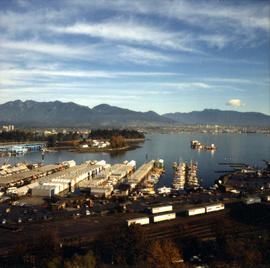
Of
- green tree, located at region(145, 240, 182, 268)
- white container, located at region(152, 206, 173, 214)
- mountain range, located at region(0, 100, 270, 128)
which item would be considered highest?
mountain range, located at region(0, 100, 270, 128)

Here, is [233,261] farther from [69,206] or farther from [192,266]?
[69,206]

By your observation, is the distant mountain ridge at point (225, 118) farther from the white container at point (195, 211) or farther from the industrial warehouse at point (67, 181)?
the white container at point (195, 211)

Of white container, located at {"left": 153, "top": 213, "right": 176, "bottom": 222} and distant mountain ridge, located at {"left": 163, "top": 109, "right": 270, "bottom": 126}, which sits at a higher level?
distant mountain ridge, located at {"left": 163, "top": 109, "right": 270, "bottom": 126}

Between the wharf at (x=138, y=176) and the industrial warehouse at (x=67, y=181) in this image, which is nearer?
the industrial warehouse at (x=67, y=181)

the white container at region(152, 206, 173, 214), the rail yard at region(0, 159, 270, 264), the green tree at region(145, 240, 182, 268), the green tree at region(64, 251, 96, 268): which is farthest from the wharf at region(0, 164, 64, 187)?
the green tree at region(145, 240, 182, 268)

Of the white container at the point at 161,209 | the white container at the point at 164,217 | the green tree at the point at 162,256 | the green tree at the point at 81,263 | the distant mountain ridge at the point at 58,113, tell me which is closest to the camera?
the green tree at the point at 81,263

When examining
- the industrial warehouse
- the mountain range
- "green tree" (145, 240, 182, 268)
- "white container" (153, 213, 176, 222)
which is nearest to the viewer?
"green tree" (145, 240, 182, 268)

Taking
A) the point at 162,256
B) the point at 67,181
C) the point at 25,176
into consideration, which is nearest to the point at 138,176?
the point at 67,181

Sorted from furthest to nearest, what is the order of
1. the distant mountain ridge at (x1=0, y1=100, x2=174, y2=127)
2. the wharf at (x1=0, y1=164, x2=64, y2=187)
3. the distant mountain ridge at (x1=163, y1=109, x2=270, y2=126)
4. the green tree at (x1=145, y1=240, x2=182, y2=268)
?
the distant mountain ridge at (x1=163, y1=109, x2=270, y2=126) < the distant mountain ridge at (x1=0, y1=100, x2=174, y2=127) < the wharf at (x1=0, y1=164, x2=64, y2=187) < the green tree at (x1=145, y1=240, x2=182, y2=268)

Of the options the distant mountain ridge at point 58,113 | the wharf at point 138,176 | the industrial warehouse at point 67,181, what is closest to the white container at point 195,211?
the industrial warehouse at point 67,181

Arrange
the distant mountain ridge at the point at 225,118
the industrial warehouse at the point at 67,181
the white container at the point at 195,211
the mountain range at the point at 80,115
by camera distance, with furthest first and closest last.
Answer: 1. the distant mountain ridge at the point at 225,118
2. the mountain range at the point at 80,115
3. the industrial warehouse at the point at 67,181
4. the white container at the point at 195,211

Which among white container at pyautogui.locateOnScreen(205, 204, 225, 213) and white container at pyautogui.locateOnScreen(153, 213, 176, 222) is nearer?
white container at pyautogui.locateOnScreen(153, 213, 176, 222)

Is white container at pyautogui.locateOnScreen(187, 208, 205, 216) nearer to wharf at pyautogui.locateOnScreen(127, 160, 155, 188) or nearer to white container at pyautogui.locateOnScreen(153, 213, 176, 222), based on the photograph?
white container at pyautogui.locateOnScreen(153, 213, 176, 222)

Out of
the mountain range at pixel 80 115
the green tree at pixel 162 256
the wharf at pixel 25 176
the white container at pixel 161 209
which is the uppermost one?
the mountain range at pixel 80 115
